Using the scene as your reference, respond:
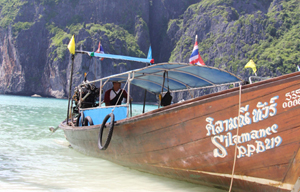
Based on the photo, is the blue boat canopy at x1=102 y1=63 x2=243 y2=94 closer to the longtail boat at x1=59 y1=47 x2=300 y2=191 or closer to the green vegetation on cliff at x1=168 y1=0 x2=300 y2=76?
the longtail boat at x1=59 y1=47 x2=300 y2=191

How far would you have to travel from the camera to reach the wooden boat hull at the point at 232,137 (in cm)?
362

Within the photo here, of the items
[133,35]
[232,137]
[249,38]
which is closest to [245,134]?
[232,137]

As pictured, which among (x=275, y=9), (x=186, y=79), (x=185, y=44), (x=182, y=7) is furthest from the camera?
(x=182, y=7)

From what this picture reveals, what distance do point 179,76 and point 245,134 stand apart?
3.01 meters

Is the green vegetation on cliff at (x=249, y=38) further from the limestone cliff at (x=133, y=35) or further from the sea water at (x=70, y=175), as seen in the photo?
the sea water at (x=70, y=175)

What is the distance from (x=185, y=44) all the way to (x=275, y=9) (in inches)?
1181

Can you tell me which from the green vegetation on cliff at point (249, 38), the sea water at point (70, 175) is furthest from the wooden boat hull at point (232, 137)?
the green vegetation on cliff at point (249, 38)

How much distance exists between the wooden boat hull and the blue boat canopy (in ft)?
4.32

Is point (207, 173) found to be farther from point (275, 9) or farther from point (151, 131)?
point (275, 9)

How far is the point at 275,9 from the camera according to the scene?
285 feet

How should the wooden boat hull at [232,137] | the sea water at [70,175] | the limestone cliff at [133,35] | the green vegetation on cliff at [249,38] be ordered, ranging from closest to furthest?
the wooden boat hull at [232,137] < the sea water at [70,175] < the green vegetation on cliff at [249,38] < the limestone cliff at [133,35]

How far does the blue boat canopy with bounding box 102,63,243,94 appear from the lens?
5.52 metres

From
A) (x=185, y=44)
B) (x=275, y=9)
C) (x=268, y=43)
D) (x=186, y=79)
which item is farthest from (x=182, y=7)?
(x=186, y=79)

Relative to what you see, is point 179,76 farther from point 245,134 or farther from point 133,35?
point 133,35
